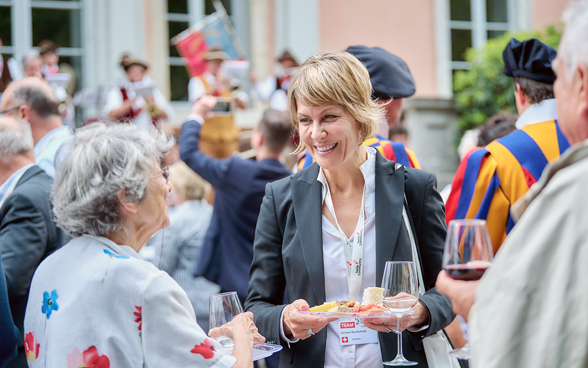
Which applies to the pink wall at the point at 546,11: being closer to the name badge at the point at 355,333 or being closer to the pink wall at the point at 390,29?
the pink wall at the point at 390,29

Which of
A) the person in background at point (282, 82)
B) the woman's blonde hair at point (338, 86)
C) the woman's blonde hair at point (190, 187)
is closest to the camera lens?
the woman's blonde hair at point (338, 86)

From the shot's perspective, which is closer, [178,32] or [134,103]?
[134,103]

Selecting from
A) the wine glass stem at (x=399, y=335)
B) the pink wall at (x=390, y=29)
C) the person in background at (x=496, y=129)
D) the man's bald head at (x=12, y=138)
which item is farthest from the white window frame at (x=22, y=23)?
the wine glass stem at (x=399, y=335)

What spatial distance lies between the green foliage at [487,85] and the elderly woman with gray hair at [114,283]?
9.45 meters

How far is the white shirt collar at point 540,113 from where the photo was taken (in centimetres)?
308

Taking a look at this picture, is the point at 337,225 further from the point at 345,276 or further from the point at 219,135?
the point at 219,135

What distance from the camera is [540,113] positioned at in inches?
122

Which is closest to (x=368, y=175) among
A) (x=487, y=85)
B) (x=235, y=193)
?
(x=235, y=193)

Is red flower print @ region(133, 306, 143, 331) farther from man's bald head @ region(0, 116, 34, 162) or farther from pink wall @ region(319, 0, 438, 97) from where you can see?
pink wall @ region(319, 0, 438, 97)

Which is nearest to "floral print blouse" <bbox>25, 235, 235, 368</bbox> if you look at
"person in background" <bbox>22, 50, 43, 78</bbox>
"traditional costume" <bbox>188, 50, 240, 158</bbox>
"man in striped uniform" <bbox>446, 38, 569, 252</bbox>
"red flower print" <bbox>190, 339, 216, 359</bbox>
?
"red flower print" <bbox>190, 339, 216, 359</bbox>

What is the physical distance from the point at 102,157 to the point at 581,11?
4.78ft

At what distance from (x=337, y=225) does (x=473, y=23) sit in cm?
1142

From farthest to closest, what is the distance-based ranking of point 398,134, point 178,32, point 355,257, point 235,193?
point 178,32 → point 398,134 → point 235,193 → point 355,257

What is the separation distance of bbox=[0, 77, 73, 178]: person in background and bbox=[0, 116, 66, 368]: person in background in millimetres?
562
